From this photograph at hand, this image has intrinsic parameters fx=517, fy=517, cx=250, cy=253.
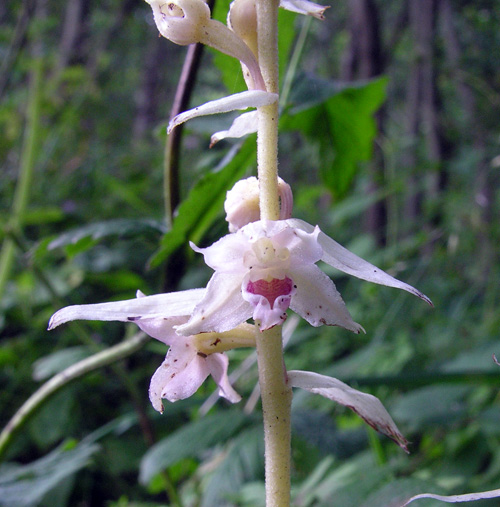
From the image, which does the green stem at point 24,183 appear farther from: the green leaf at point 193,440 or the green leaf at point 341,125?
the green leaf at point 341,125

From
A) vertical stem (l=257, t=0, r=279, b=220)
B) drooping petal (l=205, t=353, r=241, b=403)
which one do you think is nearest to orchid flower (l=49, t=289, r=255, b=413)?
drooping petal (l=205, t=353, r=241, b=403)

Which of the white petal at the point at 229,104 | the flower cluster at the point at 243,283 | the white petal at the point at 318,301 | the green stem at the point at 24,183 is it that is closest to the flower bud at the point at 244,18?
the flower cluster at the point at 243,283

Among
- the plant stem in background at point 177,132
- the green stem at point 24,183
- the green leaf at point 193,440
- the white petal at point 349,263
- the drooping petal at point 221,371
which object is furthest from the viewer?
the green stem at point 24,183

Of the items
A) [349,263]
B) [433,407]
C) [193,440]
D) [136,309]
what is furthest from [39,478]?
[433,407]

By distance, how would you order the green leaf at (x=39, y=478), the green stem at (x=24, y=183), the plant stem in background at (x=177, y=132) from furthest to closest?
the green stem at (x=24, y=183) → the green leaf at (x=39, y=478) → the plant stem in background at (x=177, y=132)

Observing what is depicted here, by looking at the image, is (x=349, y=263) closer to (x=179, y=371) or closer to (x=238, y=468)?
(x=179, y=371)

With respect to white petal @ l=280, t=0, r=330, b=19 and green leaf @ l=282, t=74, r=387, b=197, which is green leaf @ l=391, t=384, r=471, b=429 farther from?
white petal @ l=280, t=0, r=330, b=19
